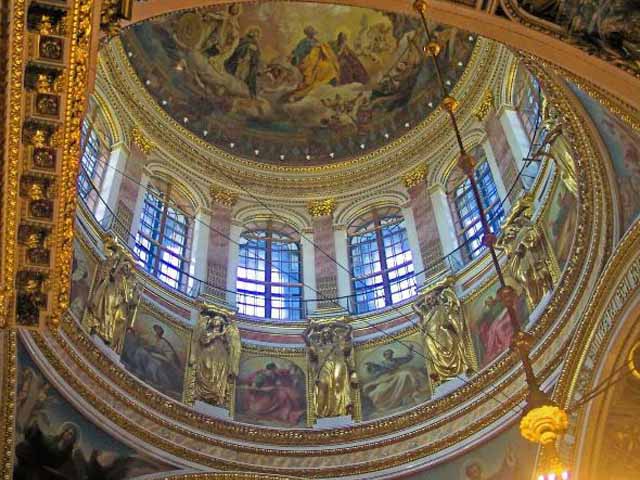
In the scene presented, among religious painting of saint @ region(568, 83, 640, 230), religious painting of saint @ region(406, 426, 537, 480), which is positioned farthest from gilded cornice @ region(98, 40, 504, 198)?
religious painting of saint @ region(406, 426, 537, 480)

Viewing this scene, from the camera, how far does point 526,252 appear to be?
58.8 feet

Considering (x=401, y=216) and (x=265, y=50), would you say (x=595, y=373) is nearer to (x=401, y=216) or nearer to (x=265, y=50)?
(x=401, y=216)

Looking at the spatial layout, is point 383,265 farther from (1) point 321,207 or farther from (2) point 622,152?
(2) point 622,152

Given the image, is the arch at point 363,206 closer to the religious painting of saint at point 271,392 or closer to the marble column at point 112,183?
the religious painting of saint at point 271,392

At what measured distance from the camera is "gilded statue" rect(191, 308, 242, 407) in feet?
61.7

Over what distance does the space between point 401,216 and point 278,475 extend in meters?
8.32

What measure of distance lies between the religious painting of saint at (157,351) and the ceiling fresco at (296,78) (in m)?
7.81

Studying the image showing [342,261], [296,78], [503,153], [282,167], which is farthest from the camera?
[296,78]

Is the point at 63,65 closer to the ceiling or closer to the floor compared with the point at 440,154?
closer to the floor

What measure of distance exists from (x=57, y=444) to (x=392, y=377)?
704 centimetres

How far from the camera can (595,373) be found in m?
14.8

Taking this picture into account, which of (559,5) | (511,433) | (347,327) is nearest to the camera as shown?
(559,5)

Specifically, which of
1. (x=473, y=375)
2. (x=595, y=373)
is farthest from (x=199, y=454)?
(x=595, y=373)

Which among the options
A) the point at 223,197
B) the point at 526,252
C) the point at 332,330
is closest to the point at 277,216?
the point at 223,197
